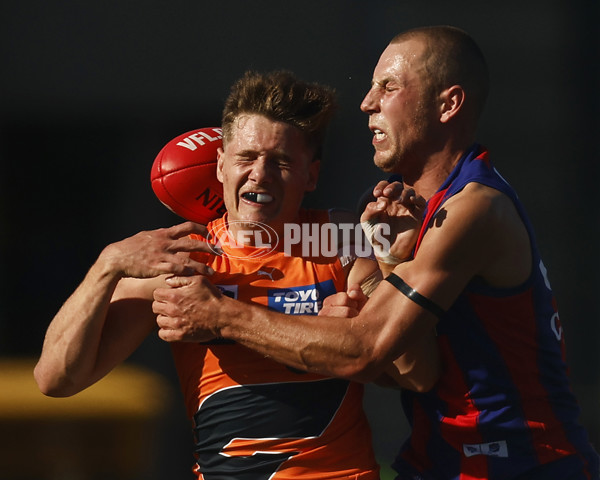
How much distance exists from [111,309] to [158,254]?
1.14 feet

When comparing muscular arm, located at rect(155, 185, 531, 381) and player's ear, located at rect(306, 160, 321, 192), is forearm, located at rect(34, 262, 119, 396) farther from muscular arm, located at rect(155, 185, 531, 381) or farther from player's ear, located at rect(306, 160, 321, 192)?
player's ear, located at rect(306, 160, 321, 192)

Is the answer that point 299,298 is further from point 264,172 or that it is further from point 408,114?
point 408,114

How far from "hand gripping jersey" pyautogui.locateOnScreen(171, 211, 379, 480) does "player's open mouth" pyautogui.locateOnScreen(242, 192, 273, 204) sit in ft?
0.61

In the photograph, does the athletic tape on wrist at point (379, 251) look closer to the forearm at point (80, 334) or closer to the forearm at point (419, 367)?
the forearm at point (419, 367)

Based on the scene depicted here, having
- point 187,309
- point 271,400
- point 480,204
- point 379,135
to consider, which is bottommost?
point 271,400

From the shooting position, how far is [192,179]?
380cm

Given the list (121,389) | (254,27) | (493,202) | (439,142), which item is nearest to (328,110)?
(439,142)

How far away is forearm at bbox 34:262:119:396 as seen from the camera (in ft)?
10.8

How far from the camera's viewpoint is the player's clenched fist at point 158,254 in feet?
10.7

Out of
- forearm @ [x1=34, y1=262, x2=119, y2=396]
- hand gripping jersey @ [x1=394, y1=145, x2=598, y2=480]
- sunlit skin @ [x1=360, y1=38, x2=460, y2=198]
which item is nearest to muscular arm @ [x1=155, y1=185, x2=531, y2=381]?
hand gripping jersey @ [x1=394, y1=145, x2=598, y2=480]

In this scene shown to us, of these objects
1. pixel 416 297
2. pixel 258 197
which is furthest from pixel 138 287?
pixel 416 297

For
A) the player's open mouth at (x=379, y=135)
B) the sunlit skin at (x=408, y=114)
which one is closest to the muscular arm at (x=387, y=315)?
the sunlit skin at (x=408, y=114)

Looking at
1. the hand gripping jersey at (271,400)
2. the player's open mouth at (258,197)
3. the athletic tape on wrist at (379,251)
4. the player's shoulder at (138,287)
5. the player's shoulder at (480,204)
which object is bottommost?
the hand gripping jersey at (271,400)

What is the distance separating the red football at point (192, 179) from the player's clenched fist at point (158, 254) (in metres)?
0.48
